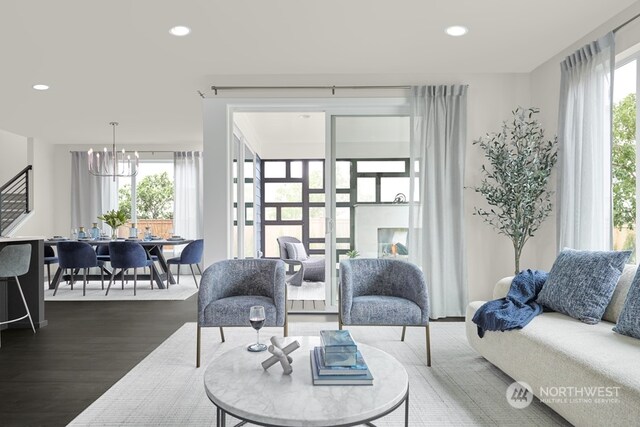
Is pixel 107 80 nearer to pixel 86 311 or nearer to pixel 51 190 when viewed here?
pixel 86 311

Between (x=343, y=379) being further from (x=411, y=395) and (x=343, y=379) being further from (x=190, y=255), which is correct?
(x=190, y=255)

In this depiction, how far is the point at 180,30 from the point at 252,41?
0.60 metres

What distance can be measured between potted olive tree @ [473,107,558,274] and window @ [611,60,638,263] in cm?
58

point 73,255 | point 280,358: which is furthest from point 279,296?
point 73,255

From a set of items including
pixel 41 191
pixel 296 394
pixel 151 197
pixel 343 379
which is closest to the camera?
pixel 296 394

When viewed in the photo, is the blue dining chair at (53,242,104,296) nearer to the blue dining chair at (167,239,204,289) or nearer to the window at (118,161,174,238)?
the blue dining chair at (167,239,204,289)

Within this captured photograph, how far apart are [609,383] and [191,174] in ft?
25.5

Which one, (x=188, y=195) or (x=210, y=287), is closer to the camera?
(x=210, y=287)

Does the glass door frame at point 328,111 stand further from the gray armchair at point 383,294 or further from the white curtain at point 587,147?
the white curtain at point 587,147

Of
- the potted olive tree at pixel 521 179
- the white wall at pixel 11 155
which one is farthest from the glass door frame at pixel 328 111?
the white wall at pixel 11 155

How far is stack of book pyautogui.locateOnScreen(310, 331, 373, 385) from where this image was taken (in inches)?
71.6

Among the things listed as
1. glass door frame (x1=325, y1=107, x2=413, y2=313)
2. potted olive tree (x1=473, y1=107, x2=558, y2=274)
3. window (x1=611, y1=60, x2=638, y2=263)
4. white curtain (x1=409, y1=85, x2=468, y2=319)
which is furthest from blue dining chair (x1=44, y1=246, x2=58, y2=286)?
window (x1=611, y1=60, x2=638, y2=263)

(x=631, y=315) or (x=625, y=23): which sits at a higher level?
(x=625, y=23)

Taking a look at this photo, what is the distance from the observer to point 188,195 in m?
8.53
